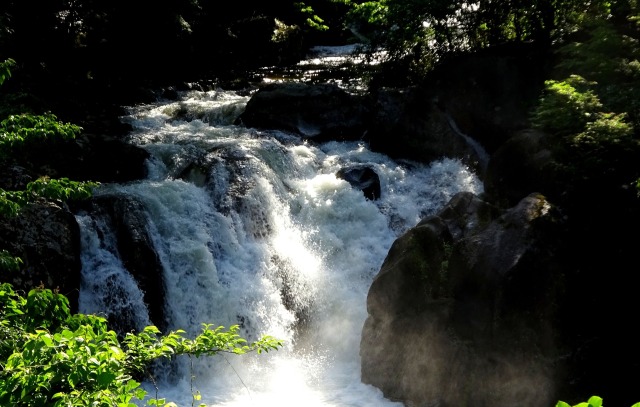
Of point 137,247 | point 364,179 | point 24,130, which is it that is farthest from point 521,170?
point 24,130

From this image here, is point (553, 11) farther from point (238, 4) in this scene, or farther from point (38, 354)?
point (238, 4)

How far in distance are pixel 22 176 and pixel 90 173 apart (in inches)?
138

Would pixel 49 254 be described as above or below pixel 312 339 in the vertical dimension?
above

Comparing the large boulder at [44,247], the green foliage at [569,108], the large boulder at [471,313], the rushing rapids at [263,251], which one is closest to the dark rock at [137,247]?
the rushing rapids at [263,251]

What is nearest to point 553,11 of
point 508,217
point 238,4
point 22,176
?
point 508,217

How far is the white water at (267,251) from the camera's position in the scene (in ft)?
35.5

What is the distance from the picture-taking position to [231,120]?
64.3ft

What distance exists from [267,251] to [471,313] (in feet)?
17.5

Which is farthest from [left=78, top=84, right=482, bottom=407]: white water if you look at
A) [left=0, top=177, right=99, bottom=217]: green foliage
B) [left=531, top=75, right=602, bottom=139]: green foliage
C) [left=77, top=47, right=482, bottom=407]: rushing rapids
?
[left=0, top=177, right=99, bottom=217]: green foliage

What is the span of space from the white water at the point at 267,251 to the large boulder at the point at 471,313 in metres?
0.91

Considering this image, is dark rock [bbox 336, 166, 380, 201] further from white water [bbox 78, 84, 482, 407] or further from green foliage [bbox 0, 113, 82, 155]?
green foliage [bbox 0, 113, 82, 155]

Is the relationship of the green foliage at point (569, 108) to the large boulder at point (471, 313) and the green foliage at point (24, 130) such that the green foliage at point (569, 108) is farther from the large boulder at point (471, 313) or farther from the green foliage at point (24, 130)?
the green foliage at point (24, 130)

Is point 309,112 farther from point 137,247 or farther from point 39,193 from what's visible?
point 39,193

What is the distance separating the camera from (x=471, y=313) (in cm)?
939
